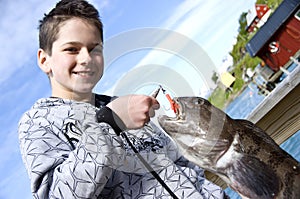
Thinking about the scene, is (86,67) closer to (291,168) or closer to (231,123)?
(231,123)

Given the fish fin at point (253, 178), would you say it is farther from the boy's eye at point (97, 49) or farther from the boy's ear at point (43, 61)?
the boy's ear at point (43, 61)

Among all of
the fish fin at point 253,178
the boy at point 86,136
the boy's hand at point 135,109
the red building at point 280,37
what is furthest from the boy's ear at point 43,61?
the red building at point 280,37

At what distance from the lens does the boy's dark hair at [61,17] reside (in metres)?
1.43

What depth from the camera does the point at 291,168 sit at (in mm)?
1137

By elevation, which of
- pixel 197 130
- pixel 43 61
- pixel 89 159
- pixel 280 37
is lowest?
pixel 197 130

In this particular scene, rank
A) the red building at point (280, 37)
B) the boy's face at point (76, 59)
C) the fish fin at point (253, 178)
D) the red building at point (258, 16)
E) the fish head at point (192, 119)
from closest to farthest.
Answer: the fish fin at point (253, 178) → the fish head at point (192, 119) → the boy's face at point (76, 59) → the red building at point (280, 37) → the red building at point (258, 16)

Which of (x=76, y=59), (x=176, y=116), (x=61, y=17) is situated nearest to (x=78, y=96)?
(x=76, y=59)

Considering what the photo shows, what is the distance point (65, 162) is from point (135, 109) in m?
0.24

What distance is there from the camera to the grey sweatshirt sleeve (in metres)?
1.13

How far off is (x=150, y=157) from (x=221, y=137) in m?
0.23

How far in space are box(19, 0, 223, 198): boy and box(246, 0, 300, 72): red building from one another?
1366 cm

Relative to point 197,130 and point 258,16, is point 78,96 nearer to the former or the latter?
point 197,130

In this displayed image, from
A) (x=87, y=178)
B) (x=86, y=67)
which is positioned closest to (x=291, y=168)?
(x=87, y=178)

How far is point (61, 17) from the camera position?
145 cm
